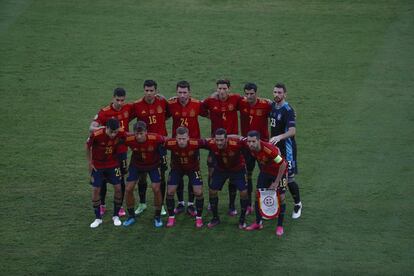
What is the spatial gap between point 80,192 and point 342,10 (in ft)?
32.7

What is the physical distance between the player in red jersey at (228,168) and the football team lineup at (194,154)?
0.01 meters

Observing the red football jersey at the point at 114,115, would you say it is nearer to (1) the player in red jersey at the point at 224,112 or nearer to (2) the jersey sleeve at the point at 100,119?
(2) the jersey sleeve at the point at 100,119

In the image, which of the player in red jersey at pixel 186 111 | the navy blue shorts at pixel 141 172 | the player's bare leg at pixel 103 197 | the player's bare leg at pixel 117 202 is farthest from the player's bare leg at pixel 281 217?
the player's bare leg at pixel 103 197

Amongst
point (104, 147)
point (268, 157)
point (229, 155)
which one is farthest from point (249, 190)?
point (104, 147)

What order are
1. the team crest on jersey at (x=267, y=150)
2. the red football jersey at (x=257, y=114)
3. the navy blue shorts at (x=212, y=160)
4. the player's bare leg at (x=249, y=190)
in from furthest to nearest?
the player's bare leg at (x=249, y=190) → the red football jersey at (x=257, y=114) → the navy blue shorts at (x=212, y=160) → the team crest on jersey at (x=267, y=150)

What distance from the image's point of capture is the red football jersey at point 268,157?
11.5 m

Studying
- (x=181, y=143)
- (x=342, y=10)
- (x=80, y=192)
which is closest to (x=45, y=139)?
(x=80, y=192)

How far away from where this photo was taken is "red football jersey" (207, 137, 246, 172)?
1171cm

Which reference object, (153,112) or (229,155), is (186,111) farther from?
(229,155)

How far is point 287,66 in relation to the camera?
17.8 metres

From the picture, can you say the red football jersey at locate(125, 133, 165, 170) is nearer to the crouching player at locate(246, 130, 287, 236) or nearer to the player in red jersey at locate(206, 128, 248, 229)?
the player in red jersey at locate(206, 128, 248, 229)

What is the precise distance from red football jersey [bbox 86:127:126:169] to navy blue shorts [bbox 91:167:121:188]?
0.06 meters

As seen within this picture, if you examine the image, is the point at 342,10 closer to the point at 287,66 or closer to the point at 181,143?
the point at 287,66

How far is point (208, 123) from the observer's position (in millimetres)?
15688
